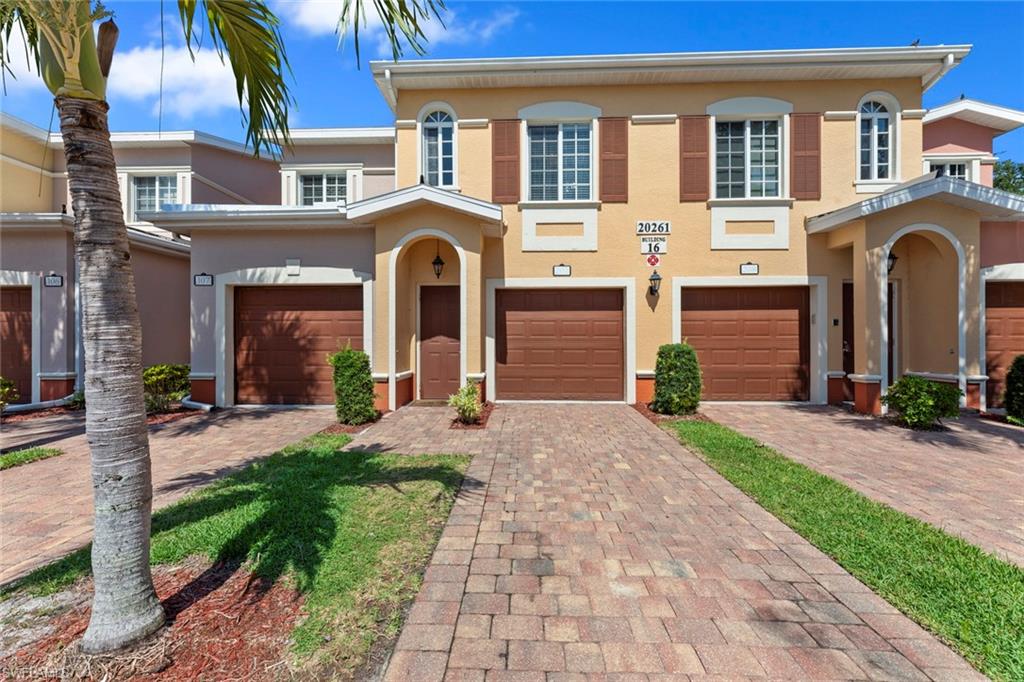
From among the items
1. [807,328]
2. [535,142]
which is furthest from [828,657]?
[535,142]

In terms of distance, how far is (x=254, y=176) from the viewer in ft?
48.2

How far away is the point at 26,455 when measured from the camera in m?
5.70

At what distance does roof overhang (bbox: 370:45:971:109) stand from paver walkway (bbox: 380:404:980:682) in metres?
8.77

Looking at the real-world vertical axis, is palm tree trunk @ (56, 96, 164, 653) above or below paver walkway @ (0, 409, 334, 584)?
above

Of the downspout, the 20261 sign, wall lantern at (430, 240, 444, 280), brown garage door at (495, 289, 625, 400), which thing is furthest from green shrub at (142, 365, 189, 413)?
the downspout

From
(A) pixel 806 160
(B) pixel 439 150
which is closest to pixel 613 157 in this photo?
(B) pixel 439 150

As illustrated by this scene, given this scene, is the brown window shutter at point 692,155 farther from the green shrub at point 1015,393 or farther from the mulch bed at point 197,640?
the mulch bed at point 197,640

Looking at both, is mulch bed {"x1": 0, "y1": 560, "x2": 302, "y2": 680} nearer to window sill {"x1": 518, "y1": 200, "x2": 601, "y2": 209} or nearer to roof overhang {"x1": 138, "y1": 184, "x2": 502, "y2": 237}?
roof overhang {"x1": 138, "y1": 184, "x2": 502, "y2": 237}

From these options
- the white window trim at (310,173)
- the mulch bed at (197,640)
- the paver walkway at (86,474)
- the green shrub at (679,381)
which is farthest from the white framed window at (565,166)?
the mulch bed at (197,640)

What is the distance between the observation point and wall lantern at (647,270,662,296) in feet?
30.9

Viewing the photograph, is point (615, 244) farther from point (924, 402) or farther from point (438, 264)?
point (924, 402)

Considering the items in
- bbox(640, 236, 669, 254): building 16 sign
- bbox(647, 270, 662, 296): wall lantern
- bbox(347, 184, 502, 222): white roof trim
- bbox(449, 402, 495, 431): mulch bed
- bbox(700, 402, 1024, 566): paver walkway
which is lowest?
bbox(700, 402, 1024, 566): paver walkway

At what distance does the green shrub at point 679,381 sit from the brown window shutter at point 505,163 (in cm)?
476

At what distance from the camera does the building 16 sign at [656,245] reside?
9.62 metres
